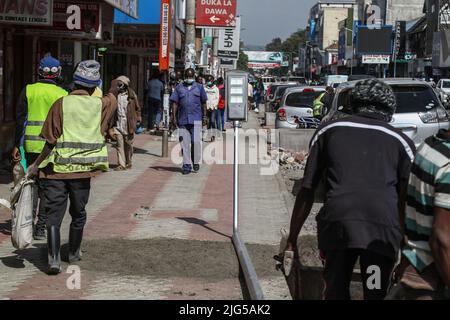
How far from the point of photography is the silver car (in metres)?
13.3

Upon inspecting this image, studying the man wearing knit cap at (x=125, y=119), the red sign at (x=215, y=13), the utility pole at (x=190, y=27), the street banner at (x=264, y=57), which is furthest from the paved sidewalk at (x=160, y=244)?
the street banner at (x=264, y=57)

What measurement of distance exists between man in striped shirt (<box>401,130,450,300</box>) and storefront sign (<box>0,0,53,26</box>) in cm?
989

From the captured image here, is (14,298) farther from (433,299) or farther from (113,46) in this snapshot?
(113,46)

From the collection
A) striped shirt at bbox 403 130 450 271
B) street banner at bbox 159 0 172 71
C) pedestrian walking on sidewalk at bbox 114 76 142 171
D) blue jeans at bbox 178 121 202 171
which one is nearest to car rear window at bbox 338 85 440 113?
blue jeans at bbox 178 121 202 171

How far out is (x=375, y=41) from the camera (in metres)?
81.1

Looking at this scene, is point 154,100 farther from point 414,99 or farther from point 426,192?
point 426,192

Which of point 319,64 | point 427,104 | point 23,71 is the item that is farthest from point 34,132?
point 319,64

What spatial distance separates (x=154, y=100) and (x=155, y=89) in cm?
34

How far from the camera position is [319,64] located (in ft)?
438

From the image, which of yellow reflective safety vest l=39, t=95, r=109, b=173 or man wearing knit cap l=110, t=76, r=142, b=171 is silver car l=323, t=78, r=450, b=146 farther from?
yellow reflective safety vest l=39, t=95, r=109, b=173

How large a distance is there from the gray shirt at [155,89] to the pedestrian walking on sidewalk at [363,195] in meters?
19.6

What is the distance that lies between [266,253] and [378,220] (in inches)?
162

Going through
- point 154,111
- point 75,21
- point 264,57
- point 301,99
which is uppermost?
point 264,57

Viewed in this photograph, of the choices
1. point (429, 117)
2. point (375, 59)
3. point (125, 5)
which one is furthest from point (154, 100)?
point (375, 59)
